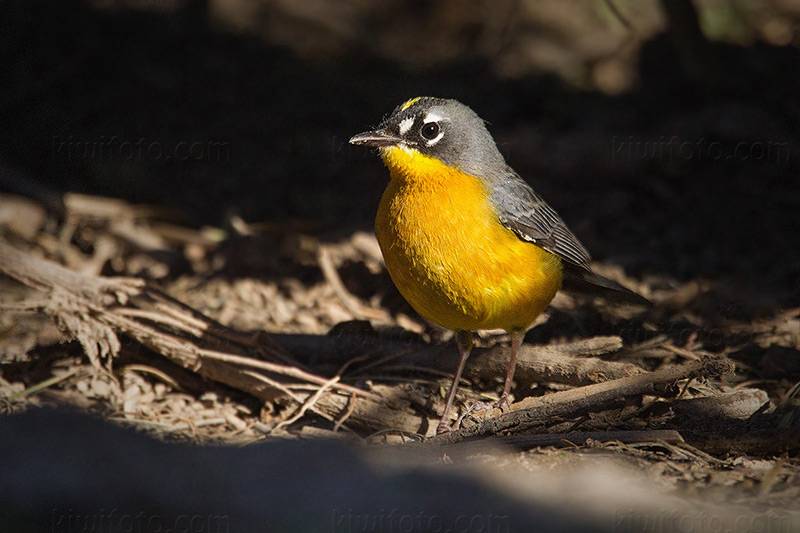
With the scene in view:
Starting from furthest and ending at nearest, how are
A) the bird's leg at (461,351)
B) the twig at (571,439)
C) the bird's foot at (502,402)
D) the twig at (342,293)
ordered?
the twig at (342,293)
the bird's leg at (461,351)
the bird's foot at (502,402)
the twig at (571,439)

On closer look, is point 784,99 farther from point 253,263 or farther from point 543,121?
point 253,263

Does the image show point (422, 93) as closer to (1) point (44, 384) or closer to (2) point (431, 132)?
(2) point (431, 132)

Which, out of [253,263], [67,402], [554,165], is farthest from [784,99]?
[67,402]

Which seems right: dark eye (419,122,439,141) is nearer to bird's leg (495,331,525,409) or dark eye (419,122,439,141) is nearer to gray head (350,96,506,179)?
Answer: gray head (350,96,506,179)

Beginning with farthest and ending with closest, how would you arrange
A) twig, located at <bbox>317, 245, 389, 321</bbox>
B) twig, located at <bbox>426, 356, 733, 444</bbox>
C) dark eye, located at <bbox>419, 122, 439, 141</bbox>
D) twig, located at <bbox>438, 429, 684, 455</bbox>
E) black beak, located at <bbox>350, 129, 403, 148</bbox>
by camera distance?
twig, located at <bbox>317, 245, 389, 321</bbox> < dark eye, located at <bbox>419, 122, 439, 141</bbox> < black beak, located at <bbox>350, 129, 403, 148</bbox> < twig, located at <bbox>426, 356, 733, 444</bbox> < twig, located at <bbox>438, 429, 684, 455</bbox>

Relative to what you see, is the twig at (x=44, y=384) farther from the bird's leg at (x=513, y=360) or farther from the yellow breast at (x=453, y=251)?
the bird's leg at (x=513, y=360)

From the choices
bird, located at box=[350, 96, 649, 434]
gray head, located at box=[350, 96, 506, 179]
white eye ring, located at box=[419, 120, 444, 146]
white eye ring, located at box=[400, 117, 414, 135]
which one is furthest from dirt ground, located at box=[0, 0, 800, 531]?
white eye ring, located at box=[400, 117, 414, 135]

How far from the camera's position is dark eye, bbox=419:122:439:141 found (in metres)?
5.52

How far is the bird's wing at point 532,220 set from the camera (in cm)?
558

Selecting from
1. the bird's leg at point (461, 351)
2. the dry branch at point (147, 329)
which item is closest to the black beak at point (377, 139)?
the bird's leg at point (461, 351)

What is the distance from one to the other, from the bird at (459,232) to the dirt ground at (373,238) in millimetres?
612

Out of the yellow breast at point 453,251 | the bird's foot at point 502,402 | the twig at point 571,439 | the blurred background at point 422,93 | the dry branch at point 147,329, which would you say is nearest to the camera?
the twig at point 571,439

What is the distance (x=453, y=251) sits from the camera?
518cm

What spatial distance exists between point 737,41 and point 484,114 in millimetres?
3040
